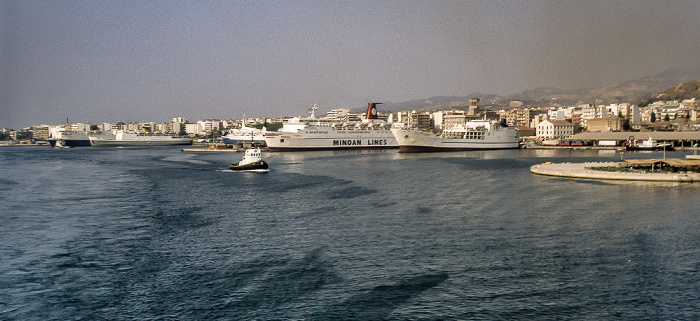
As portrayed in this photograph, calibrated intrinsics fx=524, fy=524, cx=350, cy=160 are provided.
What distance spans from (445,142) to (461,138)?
2.52 meters

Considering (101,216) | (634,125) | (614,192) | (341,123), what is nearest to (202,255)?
(101,216)

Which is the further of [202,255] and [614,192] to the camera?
[614,192]

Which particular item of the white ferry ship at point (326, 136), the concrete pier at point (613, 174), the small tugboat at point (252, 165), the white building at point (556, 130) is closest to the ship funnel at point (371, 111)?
the white ferry ship at point (326, 136)

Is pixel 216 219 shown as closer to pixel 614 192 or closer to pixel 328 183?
pixel 328 183

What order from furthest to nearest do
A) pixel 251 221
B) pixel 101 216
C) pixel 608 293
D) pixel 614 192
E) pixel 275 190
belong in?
pixel 275 190 < pixel 614 192 < pixel 101 216 < pixel 251 221 < pixel 608 293

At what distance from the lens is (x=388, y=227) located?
1375 centimetres

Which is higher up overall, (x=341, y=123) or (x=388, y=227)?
(x=341, y=123)

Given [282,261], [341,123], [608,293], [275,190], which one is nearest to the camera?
[608,293]

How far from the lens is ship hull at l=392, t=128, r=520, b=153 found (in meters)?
50.7

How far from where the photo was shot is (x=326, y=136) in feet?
184

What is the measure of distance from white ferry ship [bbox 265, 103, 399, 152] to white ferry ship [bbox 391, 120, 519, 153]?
629 cm

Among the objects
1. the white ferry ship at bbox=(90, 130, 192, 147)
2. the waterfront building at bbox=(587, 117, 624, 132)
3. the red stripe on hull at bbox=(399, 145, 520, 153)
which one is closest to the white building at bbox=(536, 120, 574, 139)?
the waterfront building at bbox=(587, 117, 624, 132)

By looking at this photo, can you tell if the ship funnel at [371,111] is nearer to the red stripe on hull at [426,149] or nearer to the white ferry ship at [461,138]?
the white ferry ship at [461,138]

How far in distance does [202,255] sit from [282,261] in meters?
1.85
